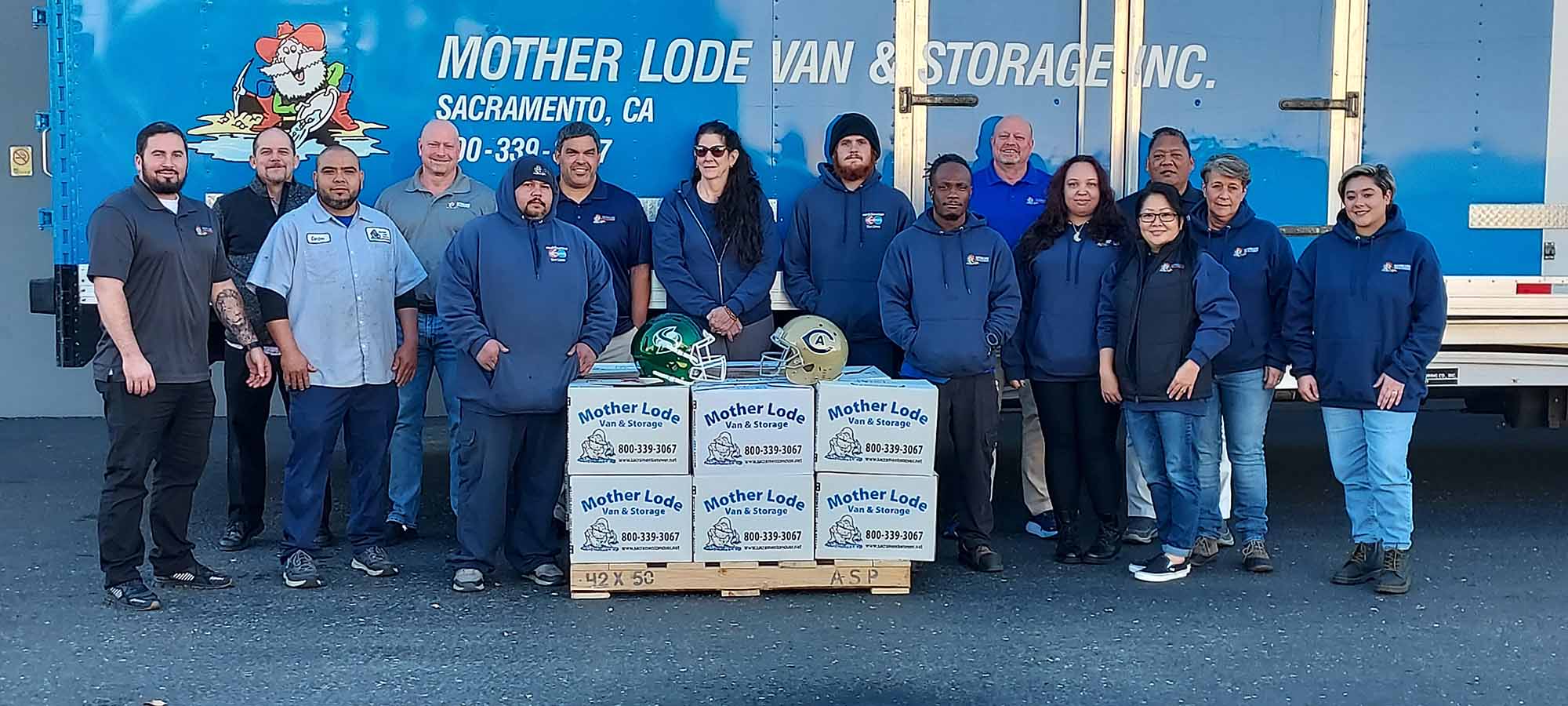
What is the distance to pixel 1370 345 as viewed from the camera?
5539 millimetres

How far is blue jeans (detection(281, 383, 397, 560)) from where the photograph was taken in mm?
5648

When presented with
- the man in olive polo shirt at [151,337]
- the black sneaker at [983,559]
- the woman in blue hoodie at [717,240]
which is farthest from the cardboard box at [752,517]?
the man in olive polo shirt at [151,337]

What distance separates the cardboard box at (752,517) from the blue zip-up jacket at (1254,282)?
1801 mm

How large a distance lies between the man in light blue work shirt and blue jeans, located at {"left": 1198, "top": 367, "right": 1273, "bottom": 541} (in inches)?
127

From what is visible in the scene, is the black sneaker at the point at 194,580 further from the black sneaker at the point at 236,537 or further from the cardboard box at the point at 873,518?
the cardboard box at the point at 873,518

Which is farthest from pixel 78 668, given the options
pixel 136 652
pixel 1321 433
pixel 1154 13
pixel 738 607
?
pixel 1321 433

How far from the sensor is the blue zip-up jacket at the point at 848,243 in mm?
6195

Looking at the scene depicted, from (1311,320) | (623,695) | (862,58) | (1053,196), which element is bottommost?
(623,695)

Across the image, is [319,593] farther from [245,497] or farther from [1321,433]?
[1321,433]

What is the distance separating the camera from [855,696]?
439cm

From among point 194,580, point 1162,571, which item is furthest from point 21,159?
point 1162,571

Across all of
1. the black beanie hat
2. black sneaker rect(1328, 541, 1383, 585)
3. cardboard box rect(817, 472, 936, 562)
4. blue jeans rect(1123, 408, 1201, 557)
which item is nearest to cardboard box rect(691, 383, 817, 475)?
cardboard box rect(817, 472, 936, 562)

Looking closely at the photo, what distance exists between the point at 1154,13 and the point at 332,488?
191 inches

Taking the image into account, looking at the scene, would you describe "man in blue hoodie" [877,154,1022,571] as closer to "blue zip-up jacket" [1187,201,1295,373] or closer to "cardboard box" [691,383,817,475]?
"cardboard box" [691,383,817,475]
